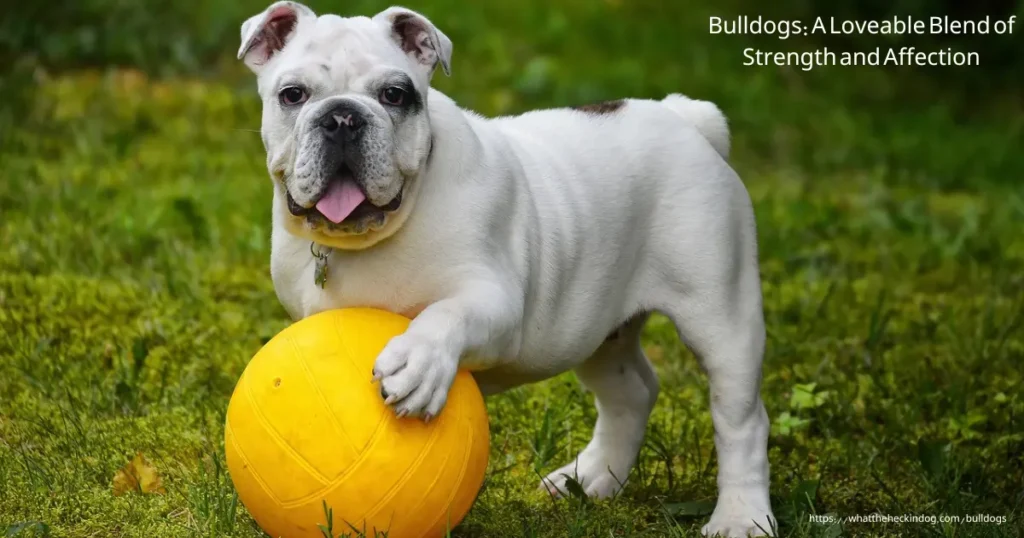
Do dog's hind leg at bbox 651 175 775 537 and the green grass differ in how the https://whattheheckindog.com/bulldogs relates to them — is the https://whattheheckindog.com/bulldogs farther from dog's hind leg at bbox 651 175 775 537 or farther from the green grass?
the green grass

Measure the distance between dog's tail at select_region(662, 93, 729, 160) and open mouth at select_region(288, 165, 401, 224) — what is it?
5.36 ft

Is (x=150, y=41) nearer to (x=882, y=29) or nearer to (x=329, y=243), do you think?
(x=882, y=29)

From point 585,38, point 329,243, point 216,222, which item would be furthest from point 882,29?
point 329,243

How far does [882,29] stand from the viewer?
13344mm

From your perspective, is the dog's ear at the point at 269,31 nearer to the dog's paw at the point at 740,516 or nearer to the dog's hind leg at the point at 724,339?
the dog's hind leg at the point at 724,339

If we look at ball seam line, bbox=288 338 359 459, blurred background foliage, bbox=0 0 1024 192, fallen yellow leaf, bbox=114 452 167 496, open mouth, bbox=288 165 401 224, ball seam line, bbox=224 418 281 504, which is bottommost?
blurred background foliage, bbox=0 0 1024 192

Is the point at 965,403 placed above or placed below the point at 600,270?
below

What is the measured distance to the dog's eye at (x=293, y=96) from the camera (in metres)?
4.24

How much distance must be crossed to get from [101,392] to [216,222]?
261 cm

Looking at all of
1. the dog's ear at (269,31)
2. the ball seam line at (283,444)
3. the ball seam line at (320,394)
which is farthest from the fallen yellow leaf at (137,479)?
the dog's ear at (269,31)

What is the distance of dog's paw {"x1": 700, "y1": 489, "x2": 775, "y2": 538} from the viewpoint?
15.9 ft

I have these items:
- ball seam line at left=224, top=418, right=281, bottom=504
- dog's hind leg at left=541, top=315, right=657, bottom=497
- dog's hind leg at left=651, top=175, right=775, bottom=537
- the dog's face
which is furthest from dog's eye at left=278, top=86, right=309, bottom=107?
dog's hind leg at left=541, top=315, right=657, bottom=497

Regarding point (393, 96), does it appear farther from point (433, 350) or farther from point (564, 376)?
point (564, 376)

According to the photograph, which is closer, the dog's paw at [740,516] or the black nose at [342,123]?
the black nose at [342,123]
